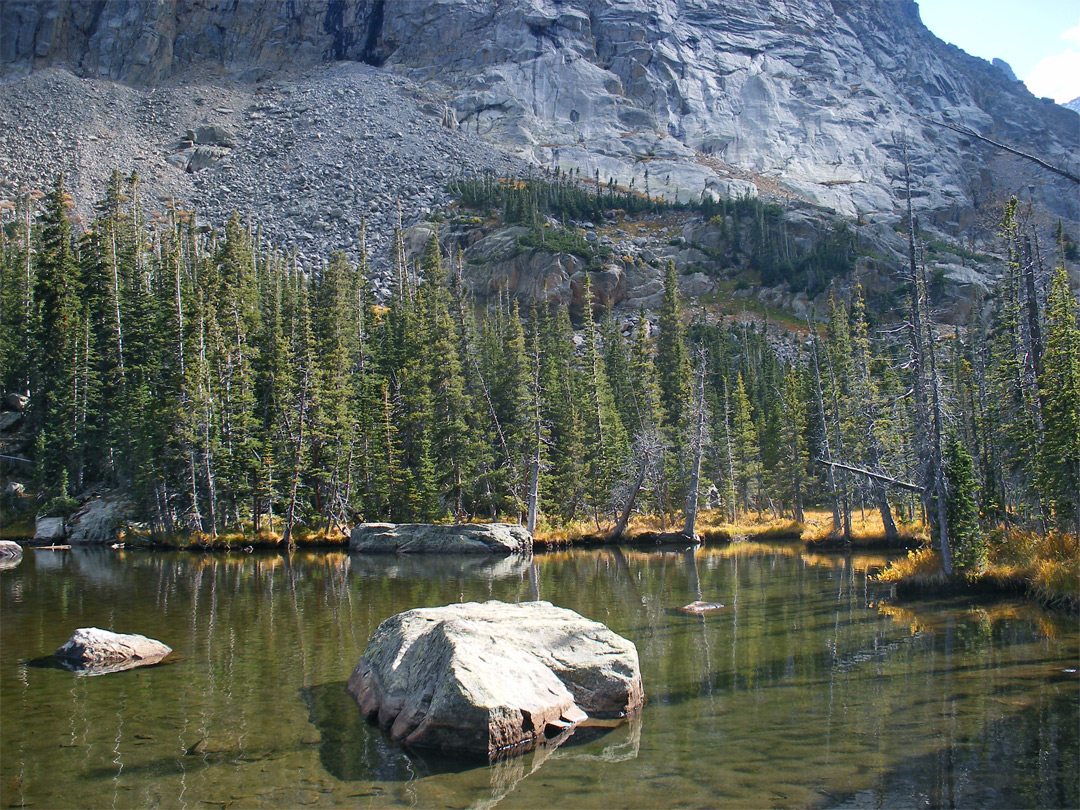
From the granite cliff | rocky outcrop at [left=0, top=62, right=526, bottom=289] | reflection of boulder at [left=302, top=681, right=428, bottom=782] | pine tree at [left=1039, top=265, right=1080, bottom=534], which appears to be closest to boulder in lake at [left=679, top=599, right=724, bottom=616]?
reflection of boulder at [left=302, top=681, right=428, bottom=782]

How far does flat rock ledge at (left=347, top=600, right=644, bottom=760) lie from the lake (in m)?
0.41

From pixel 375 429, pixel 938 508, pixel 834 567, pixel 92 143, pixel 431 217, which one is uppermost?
pixel 92 143

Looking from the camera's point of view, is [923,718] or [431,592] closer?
[923,718]

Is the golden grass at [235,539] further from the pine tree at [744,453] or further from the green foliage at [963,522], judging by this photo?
the green foliage at [963,522]

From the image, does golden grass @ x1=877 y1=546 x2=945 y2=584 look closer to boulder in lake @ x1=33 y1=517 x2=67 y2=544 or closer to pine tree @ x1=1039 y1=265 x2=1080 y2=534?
pine tree @ x1=1039 y1=265 x2=1080 y2=534

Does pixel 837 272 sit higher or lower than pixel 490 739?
higher

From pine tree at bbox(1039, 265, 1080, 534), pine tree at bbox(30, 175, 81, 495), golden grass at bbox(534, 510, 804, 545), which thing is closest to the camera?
pine tree at bbox(1039, 265, 1080, 534)

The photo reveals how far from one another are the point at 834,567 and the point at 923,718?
2115 cm

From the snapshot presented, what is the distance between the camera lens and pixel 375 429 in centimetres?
4688

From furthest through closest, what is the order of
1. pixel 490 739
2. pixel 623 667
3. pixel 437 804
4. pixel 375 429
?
pixel 375 429
pixel 623 667
pixel 490 739
pixel 437 804

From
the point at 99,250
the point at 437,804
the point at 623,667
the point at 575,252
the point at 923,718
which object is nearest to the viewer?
the point at 437,804

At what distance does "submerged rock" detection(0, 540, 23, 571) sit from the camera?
32.0m

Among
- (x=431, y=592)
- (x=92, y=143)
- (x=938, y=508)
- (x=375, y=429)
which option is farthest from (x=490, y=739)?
(x=92, y=143)

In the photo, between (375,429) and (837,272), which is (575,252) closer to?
(837,272)
